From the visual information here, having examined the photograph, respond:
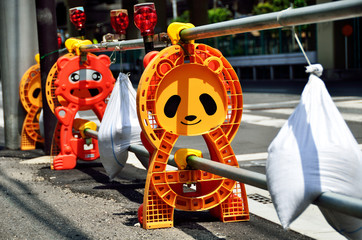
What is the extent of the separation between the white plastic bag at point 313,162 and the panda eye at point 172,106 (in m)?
1.64

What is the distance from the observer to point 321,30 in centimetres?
2970

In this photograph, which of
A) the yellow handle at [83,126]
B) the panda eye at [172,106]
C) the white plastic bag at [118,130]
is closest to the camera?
the panda eye at [172,106]

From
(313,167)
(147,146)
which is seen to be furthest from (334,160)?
(147,146)

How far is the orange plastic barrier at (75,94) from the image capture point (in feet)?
25.3

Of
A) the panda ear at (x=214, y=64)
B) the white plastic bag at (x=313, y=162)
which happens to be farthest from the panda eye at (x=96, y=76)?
the white plastic bag at (x=313, y=162)

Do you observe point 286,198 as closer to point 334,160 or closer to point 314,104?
point 334,160

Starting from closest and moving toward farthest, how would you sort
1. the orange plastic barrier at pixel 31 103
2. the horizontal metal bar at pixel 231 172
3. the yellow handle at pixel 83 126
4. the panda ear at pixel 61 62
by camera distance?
1. the horizontal metal bar at pixel 231 172
2. the panda ear at pixel 61 62
3. the yellow handle at pixel 83 126
4. the orange plastic barrier at pixel 31 103

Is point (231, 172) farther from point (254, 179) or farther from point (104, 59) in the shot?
point (104, 59)

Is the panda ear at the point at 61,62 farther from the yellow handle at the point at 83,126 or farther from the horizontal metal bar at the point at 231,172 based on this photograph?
the horizontal metal bar at the point at 231,172

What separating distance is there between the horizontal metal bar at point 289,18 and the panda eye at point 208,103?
551 mm

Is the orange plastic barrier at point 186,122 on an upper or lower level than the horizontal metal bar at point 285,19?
lower

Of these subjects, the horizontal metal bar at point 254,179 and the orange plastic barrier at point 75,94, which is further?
the orange plastic barrier at point 75,94

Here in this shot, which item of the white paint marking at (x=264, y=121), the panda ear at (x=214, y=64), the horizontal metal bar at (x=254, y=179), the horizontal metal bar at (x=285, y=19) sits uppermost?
the horizontal metal bar at (x=285, y=19)

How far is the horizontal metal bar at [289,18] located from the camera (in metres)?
2.87
